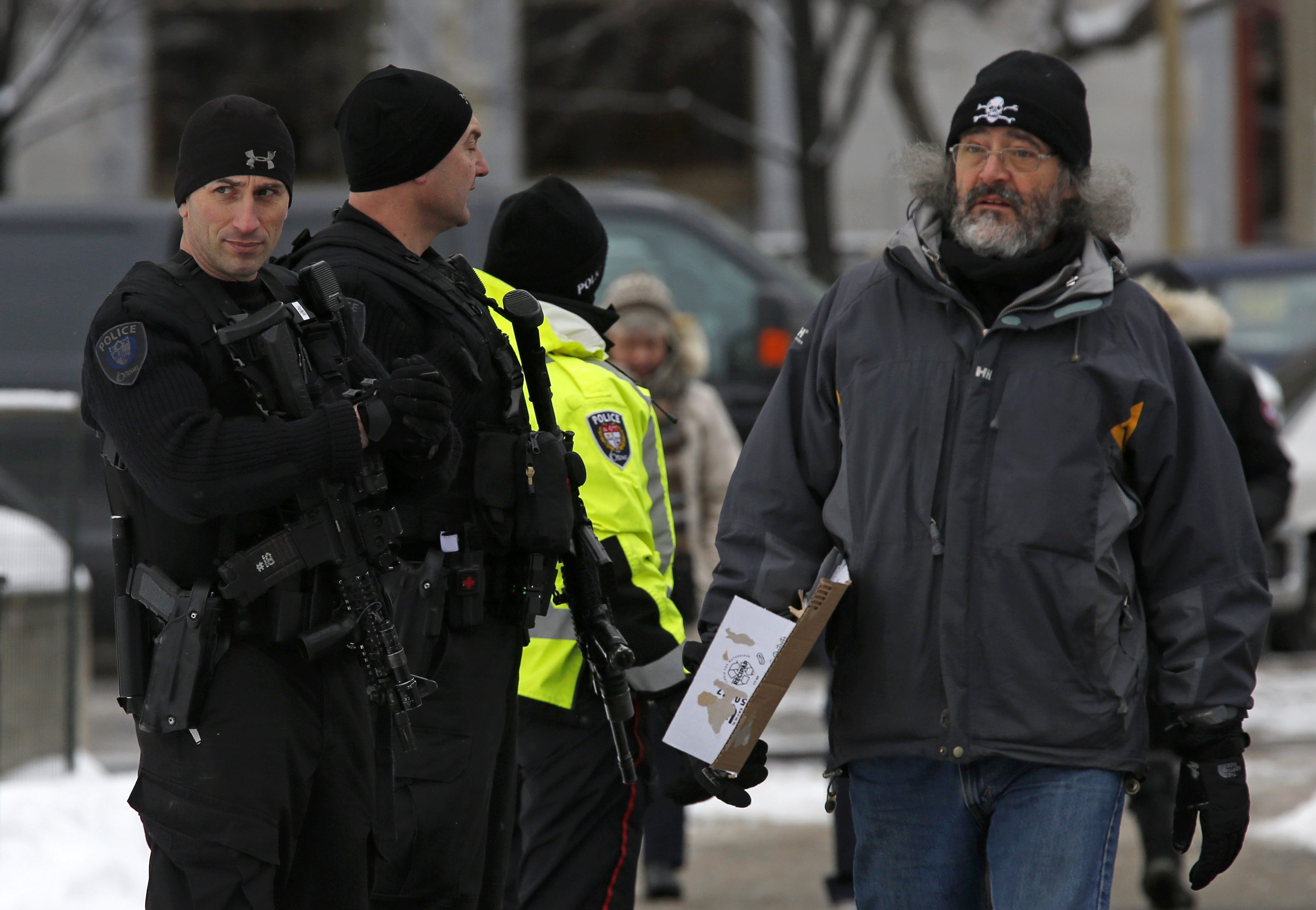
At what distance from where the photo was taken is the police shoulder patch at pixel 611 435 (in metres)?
3.77

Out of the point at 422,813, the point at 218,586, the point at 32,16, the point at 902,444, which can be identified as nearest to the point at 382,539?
the point at 218,586

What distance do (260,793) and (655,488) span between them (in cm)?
132

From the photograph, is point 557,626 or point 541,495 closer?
point 541,495

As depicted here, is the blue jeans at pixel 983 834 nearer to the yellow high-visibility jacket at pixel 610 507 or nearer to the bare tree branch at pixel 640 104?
the yellow high-visibility jacket at pixel 610 507

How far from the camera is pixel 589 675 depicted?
12.3 ft

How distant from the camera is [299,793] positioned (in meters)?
2.94

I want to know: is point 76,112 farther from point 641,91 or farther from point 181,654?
point 181,654

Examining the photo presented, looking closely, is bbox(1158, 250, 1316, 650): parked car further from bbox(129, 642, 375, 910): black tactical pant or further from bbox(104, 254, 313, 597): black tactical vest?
bbox(104, 254, 313, 597): black tactical vest

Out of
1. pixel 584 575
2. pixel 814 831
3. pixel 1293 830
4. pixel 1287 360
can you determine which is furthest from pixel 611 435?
pixel 1287 360

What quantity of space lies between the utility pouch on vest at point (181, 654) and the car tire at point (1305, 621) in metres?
7.90

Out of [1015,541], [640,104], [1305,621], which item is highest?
[640,104]

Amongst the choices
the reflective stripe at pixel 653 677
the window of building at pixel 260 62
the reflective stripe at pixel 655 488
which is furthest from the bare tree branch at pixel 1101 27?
the reflective stripe at pixel 653 677

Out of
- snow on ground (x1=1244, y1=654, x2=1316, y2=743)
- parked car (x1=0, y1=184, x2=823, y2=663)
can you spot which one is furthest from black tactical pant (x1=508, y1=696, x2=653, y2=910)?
parked car (x1=0, y1=184, x2=823, y2=663)

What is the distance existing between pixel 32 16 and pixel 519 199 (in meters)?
13.3
